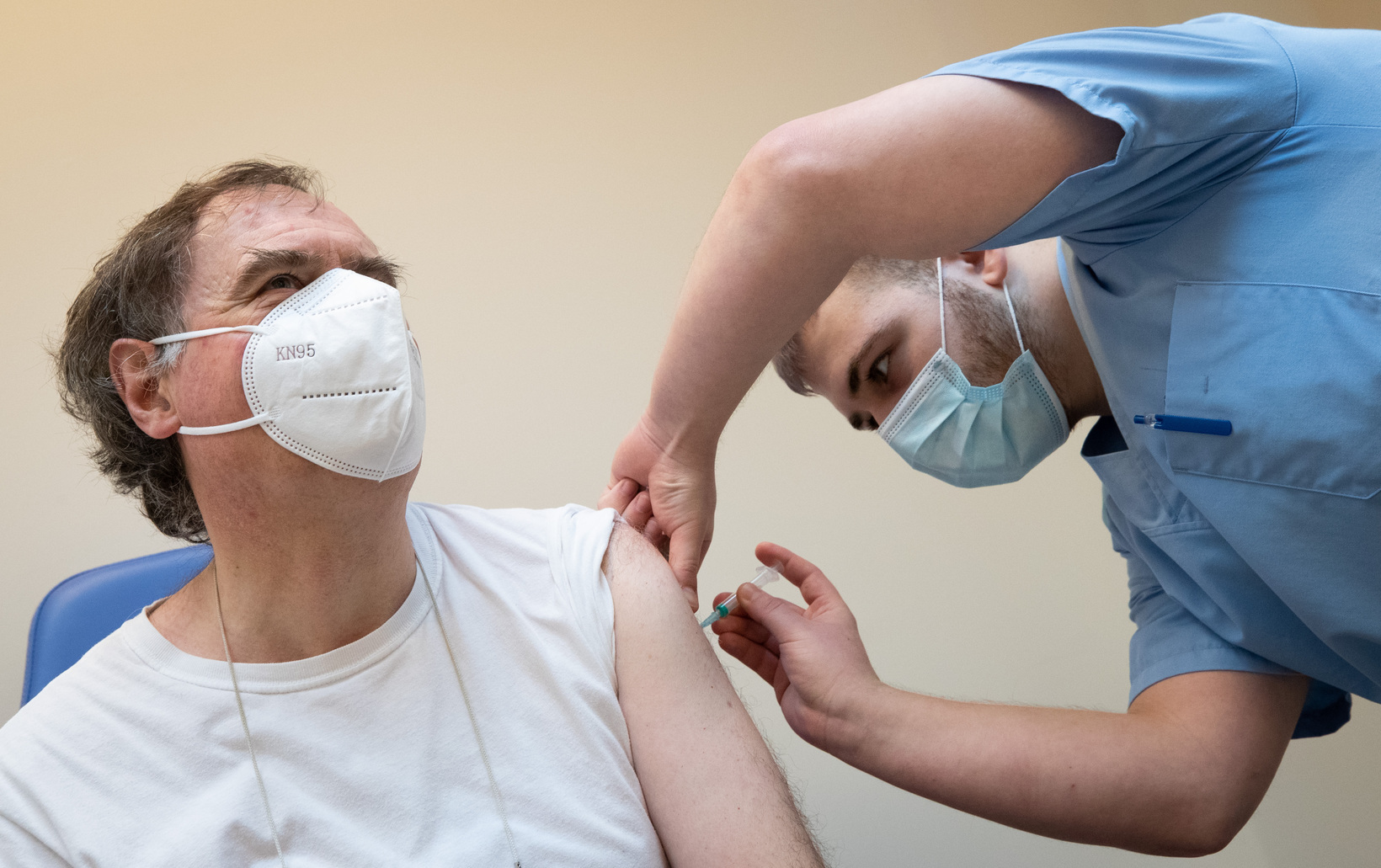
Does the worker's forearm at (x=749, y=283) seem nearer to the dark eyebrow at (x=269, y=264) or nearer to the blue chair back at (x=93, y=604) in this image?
the dark eyebrow at (x=269, y=264)

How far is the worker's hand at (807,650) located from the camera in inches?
50.5

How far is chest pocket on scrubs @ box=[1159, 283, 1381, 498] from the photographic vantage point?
95cm

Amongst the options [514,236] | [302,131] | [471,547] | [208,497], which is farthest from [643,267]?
[208,497]

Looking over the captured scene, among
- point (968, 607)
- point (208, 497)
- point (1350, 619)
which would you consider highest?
point (208, 497)

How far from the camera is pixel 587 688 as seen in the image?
1.19m

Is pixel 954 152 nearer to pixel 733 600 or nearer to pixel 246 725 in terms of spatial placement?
pixel 733 600

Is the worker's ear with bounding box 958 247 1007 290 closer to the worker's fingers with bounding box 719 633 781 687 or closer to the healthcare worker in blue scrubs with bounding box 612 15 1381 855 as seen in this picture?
the healthcare worker in blue scrubs with bounding box 612 15 1381 855

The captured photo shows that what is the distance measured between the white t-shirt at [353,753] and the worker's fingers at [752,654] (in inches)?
11.9

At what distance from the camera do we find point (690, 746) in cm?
114

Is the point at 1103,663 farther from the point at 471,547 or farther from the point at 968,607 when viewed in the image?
the point at 471,547

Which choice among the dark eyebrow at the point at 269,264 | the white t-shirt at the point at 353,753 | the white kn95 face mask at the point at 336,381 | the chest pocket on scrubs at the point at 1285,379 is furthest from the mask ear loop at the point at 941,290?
the dark eyebrow at the point at 269,264

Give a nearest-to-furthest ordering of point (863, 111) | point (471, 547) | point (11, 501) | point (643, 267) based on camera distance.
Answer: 1. point (863, 111)
2. point (471, 547)
3. point (11, 501)
4. point (643, 267)

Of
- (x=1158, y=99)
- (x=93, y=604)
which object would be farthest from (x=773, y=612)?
(x=93, y=604)

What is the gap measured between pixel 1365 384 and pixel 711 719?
810 mm
